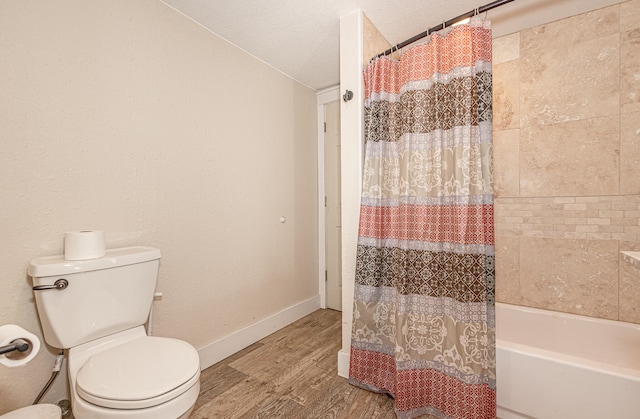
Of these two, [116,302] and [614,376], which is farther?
[116,302]

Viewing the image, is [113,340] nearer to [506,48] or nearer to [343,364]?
[343,364]

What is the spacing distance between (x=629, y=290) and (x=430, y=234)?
1.31 meters

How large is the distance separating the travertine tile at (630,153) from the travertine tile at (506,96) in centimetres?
52

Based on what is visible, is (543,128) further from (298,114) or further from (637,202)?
(298,114)

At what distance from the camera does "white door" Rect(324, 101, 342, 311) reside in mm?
2721

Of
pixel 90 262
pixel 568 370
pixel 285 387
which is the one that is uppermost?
pixel 90 262

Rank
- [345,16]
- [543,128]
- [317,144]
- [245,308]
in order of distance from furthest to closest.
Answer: [317,144] → [245,308] → [543,128] → [345,16]

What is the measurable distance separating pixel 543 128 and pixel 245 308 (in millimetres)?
2470

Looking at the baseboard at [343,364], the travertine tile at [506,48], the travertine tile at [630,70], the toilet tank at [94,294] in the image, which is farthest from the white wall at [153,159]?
the travertine tile at [630,70]

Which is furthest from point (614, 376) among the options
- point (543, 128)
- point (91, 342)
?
point (91, 342)

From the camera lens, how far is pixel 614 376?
108 cm

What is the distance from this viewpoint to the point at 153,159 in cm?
153

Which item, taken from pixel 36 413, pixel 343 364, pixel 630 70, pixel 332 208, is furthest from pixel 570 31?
pixel 36 413

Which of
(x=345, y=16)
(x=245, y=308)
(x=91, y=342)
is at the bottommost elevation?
(x=245, y=308)
